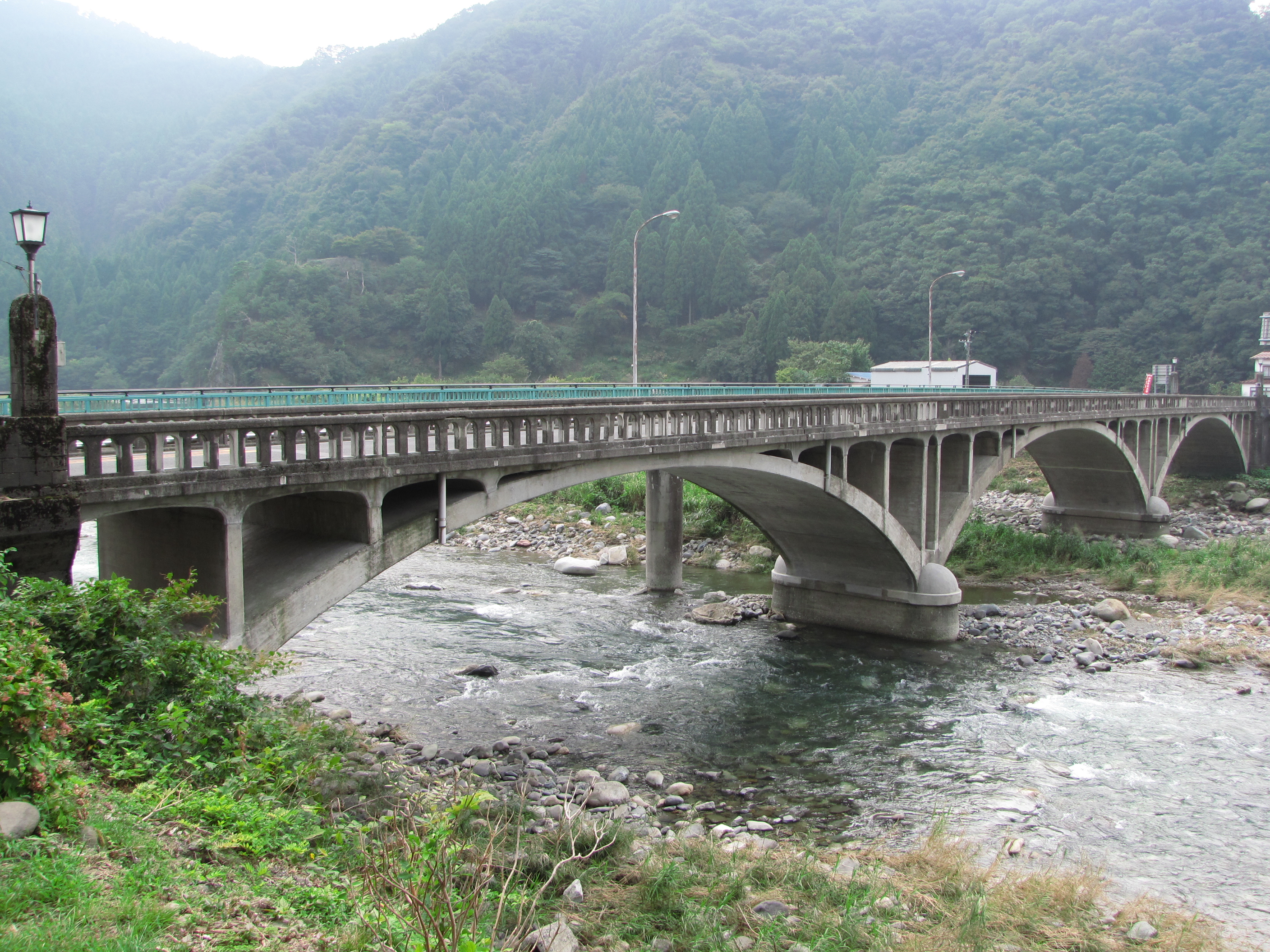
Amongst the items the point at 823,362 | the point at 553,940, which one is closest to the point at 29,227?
the point at 553,940

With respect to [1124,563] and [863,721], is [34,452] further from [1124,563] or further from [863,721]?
[1124,563]

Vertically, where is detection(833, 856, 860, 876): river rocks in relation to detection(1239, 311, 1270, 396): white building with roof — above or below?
below

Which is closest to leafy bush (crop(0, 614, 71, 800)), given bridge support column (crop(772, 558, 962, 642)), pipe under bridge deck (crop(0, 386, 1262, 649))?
pipe under bridge deck (crop(0, 386, 1262, 649))

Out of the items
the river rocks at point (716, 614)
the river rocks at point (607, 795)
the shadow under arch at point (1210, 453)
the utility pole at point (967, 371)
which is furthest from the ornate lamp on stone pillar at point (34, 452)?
the shadow under arch at point (1210, 453)

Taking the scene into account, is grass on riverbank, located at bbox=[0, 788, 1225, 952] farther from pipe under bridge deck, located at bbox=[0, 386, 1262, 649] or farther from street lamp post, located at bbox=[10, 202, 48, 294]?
street lamp post, located at bbox=[10, 202, 48, 294]

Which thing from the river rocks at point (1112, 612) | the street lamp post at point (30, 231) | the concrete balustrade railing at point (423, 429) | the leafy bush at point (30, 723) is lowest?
the river rocks at point (1112, 612)

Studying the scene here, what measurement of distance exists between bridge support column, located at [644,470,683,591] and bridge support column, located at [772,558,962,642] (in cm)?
370

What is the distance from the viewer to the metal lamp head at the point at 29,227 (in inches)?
391

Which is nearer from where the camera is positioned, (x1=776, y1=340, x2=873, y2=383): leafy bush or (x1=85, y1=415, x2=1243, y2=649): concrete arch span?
(x1=85, y1=415, x2=1243, y2=649): concrete arch span

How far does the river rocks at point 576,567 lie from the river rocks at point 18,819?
28.9 metres

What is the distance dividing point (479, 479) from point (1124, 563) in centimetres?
3118

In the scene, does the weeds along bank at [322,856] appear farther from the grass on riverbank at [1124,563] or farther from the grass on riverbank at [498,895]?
the grass on riverbank at [1124,563]

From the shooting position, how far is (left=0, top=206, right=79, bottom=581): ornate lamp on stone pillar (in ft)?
31.8

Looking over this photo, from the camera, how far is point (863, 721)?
2058cm
